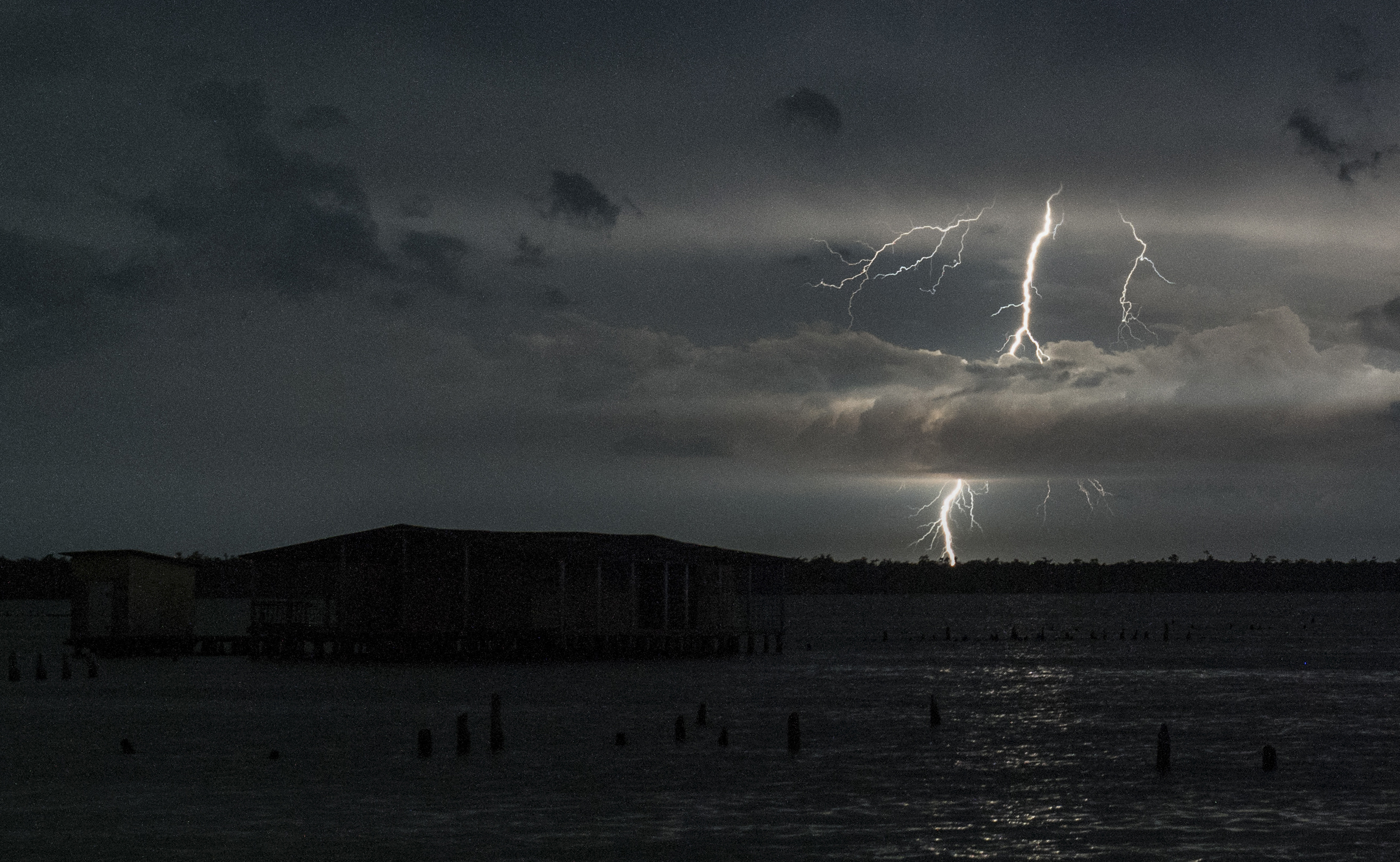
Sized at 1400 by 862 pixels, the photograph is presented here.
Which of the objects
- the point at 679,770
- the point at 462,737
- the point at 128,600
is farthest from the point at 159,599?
the point at 679,770

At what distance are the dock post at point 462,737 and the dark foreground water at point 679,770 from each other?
0.33 metres

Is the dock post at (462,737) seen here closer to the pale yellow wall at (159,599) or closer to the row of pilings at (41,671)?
the row of pilings at (41,671)

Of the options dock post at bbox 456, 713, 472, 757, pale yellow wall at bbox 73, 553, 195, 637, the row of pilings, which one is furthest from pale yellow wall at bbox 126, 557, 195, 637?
dock post at bbox 456, 713, 472, 757

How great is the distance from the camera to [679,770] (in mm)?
34938

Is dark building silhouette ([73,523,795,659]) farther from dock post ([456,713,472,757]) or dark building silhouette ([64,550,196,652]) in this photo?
dock post ([456,713,472,757])

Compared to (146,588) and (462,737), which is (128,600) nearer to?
(146,588)

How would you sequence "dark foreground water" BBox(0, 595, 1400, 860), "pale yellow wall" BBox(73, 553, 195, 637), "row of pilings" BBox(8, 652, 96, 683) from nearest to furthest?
1. "dark foreground water" BBox(0, 595, 1400, 860)
2. "row of pilings" BBox(8, 652, 96, 683)
3. "pale yellow wall" BBox(73, 553, 195, 637)

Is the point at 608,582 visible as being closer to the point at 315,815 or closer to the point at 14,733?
the point at 14,733

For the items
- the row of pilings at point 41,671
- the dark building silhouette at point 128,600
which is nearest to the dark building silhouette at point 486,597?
the dark building silhouette at point 128,600

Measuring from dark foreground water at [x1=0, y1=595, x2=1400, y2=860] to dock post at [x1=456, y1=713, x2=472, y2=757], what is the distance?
326mm

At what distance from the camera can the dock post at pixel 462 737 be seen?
35469 mm

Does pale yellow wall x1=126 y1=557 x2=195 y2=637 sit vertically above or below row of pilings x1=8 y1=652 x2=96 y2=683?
above

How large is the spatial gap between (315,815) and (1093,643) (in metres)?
95.8

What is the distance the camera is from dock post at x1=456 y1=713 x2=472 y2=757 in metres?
35.5
